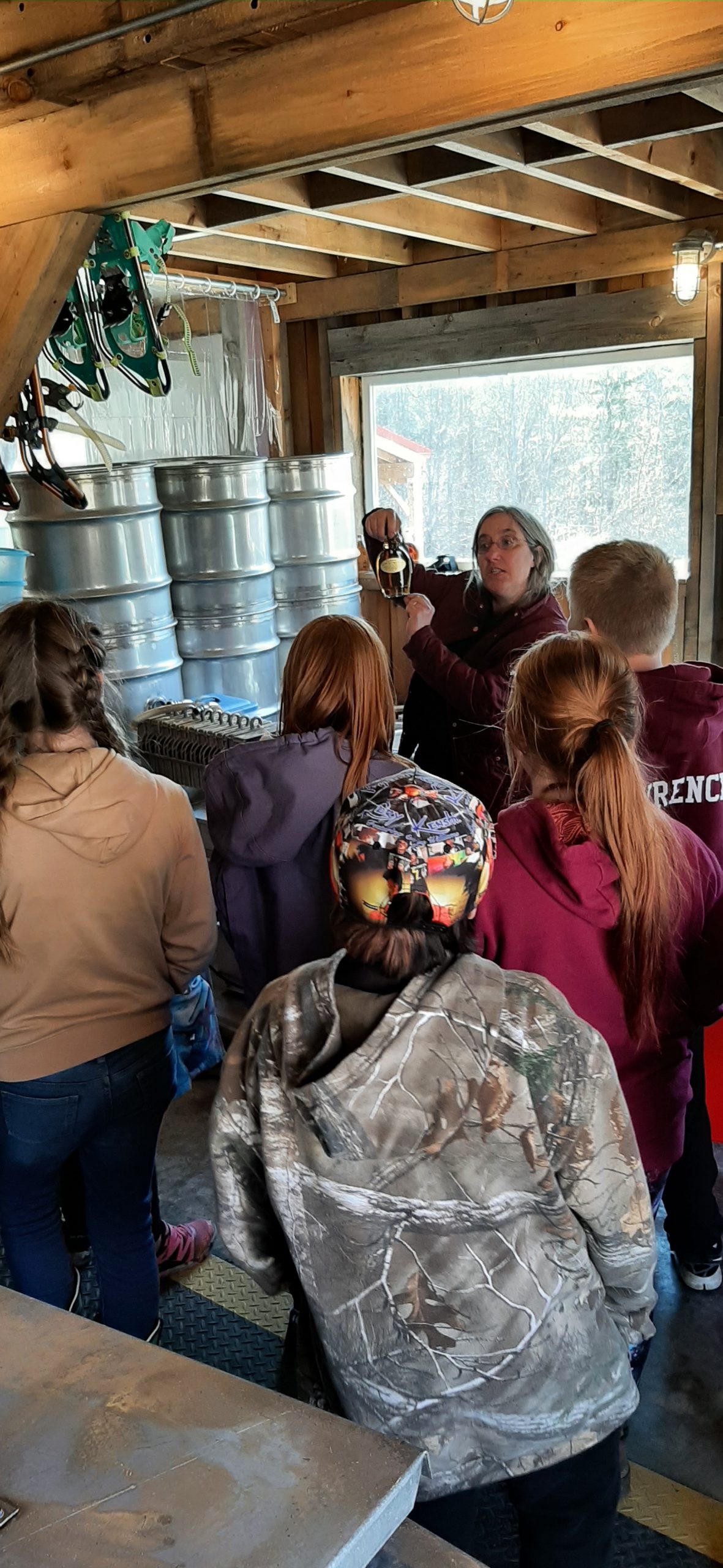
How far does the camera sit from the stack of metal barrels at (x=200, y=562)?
423 cm

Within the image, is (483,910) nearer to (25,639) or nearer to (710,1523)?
(25,639)

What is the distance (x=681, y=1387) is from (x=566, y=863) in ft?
4.03

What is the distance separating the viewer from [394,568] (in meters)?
2.94

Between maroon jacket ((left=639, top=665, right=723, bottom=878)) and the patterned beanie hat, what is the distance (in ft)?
3.36

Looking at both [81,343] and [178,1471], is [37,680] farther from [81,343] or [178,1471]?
[81,343]

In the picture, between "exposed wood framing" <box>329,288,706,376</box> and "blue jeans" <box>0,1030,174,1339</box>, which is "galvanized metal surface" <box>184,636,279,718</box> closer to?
"exposed wood framing" <box>329,288,706,376</box>

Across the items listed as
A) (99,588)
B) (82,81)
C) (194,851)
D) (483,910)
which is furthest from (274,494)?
(483,910)

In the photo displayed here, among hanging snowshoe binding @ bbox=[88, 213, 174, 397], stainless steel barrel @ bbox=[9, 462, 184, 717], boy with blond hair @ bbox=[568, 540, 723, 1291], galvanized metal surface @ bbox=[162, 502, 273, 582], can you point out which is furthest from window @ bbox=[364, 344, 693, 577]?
boy with blond hair @ bbox=[568, 540, 723, 1291]

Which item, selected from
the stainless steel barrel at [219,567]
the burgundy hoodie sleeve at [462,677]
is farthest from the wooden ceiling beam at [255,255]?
the burgundy hoodie sleeve at [462,677]

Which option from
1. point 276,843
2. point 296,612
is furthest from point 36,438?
point 296,612

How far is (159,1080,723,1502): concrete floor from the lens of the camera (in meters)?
1.95

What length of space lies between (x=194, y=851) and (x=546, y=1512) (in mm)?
1063

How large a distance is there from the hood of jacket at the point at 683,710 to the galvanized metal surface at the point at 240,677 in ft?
9.29

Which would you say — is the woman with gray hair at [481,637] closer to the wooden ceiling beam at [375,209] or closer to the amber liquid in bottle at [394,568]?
the amber liquid in bottle at [394,568]
